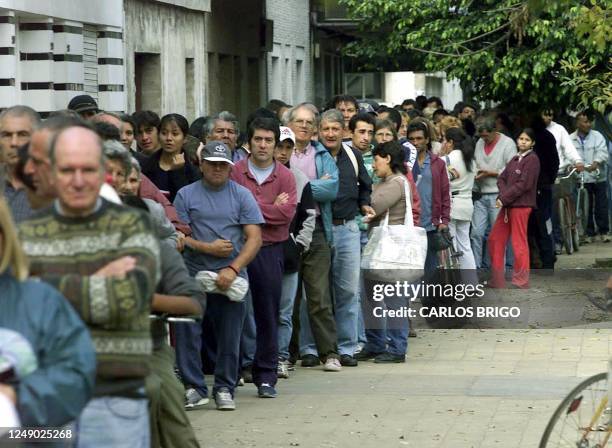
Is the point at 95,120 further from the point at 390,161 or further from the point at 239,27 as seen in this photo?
the point at 239,27

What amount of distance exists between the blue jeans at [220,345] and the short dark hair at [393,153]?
2.84 meters

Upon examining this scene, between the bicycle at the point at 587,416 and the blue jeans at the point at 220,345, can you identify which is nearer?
the bicycle at the point at 587,416

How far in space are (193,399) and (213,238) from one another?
106 centimetres

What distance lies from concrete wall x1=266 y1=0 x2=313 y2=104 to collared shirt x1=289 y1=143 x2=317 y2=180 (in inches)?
749

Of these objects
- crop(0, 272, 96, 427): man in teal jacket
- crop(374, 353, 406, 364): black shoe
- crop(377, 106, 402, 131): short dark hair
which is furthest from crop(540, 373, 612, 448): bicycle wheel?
crop(377, 106, 402, 131): short dark hair

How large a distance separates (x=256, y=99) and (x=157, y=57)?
873 centimetres

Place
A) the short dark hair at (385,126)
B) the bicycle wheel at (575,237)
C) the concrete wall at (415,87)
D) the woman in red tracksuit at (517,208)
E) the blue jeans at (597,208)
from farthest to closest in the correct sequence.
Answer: the concrete wall at (415,87) < the blue jeans at (597,208) < the bicycle wheel at (575,237) < the woman in red tracksuit at (517,208) < the short dark hair at (385,126)

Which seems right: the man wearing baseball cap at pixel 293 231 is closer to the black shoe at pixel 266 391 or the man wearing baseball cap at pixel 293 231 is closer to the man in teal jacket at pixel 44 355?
the black shoe at pixel 266 391

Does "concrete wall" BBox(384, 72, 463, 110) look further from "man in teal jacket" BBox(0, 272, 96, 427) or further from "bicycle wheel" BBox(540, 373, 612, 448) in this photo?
"man in teal jacket" BBox(0, 272, 96, 427)

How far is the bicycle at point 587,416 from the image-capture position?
7.34 meters

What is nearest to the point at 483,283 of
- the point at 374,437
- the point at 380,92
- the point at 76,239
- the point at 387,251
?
the point at 387,251

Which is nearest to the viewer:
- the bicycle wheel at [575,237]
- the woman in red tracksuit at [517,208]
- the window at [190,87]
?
the woman in red tracksuit at [517,208]

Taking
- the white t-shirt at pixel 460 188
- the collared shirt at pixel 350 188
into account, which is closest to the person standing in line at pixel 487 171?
the white t-shirt at pixel 460 188

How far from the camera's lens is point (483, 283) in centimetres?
1912
